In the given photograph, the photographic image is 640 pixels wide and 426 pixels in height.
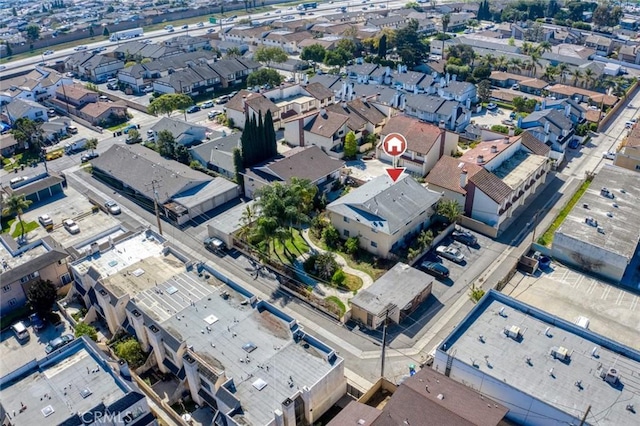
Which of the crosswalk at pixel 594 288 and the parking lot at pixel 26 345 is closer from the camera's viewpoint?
the parking lot at pixel 26 345

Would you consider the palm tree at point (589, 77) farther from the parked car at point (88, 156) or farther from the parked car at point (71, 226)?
the parked car at point (71, 226)

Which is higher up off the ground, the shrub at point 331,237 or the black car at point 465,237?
the shrub at point 331,237

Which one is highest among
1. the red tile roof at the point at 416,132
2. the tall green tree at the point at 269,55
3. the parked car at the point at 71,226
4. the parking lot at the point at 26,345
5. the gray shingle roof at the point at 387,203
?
the tall green tree at the point at 269,55

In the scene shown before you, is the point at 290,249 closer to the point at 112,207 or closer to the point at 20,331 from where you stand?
the point at 112,207

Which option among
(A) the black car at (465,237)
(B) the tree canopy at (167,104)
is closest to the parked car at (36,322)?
(A) the black car at (465,237)

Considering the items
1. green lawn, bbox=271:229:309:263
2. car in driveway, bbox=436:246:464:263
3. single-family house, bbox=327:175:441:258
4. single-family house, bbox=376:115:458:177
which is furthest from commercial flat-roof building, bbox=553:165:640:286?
green lawn, bbox=271:229:309:263

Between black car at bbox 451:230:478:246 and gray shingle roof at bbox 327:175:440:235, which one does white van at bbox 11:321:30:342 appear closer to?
gray shingle roof at bbox 327:175:440:235

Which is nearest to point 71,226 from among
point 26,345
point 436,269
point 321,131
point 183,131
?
point 26,345
